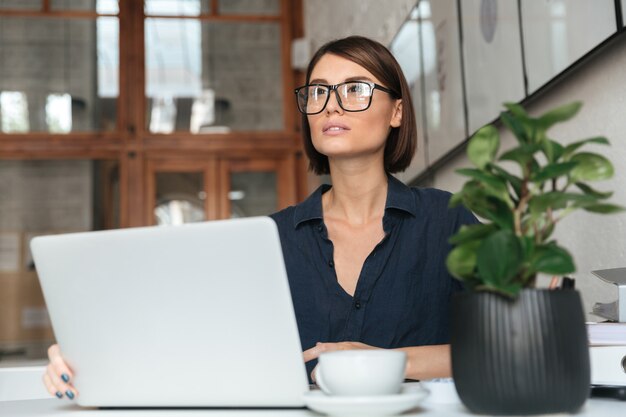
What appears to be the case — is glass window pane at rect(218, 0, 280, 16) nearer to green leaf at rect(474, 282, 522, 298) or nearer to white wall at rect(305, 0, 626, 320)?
white wall at rect(305, 0, 626, 320)

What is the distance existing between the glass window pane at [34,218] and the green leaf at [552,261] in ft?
13.5

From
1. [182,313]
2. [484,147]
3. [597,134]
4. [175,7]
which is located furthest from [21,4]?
[484,147]

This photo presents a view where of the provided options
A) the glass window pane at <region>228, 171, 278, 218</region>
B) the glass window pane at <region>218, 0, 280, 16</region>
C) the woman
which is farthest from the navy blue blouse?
the glass window pane at <region>218, 0, 280, 16</region>

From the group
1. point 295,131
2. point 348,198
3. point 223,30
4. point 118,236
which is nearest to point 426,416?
point 118,236

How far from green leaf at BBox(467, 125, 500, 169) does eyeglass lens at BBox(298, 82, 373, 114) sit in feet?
2.62

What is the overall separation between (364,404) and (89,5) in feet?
15.1

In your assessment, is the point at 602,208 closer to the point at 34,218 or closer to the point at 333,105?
the point at 333,105

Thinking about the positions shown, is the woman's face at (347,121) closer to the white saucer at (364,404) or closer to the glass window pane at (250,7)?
the white saucer at (364,404)

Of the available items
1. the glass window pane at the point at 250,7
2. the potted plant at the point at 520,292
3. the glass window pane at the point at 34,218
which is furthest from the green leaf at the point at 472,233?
the glass window pane at the point at 250,7

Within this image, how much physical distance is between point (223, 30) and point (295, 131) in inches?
32.9

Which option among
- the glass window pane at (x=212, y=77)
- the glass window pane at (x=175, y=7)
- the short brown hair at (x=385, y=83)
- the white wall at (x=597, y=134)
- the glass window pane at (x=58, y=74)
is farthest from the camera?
the glass window pane at (x=175, y=7)

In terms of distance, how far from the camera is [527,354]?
65cm

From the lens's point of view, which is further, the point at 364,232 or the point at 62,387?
the point at 364,232

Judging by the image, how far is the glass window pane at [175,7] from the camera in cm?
482
